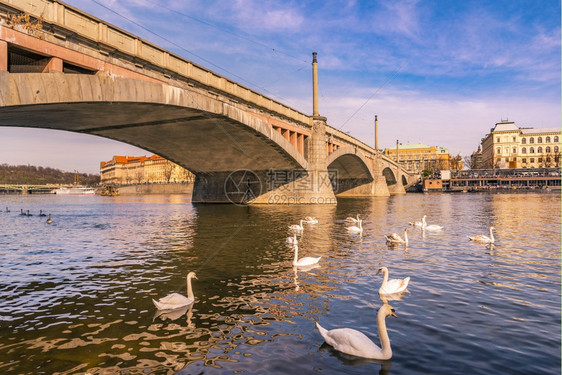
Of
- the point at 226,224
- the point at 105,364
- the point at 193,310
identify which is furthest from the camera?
the point at 226,224

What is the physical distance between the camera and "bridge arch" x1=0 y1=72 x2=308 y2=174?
46.5 ft

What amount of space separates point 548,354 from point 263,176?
4315 centimetres

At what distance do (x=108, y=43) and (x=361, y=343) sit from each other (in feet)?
60.2

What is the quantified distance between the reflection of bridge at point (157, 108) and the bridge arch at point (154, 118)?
0.19ft

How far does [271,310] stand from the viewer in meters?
8.20

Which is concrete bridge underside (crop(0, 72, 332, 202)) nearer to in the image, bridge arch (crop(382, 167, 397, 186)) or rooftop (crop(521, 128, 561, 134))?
bridge arch (crop(382, 167, 397, 186))

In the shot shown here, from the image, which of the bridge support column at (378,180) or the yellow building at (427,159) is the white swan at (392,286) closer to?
the bridge support column at (378,180)

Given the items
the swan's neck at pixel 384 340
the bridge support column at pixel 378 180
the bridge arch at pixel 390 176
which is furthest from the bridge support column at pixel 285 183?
the bridge arch at pixel 390 176

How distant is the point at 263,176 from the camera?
159ft

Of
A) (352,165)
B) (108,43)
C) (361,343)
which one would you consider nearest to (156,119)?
(108,43)

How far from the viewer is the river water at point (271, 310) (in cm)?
587

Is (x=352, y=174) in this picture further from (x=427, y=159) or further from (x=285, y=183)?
(x=427, y=159)

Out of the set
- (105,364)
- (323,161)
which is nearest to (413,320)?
(105,364)

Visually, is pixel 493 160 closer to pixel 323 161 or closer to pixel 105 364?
pixel 323 161
